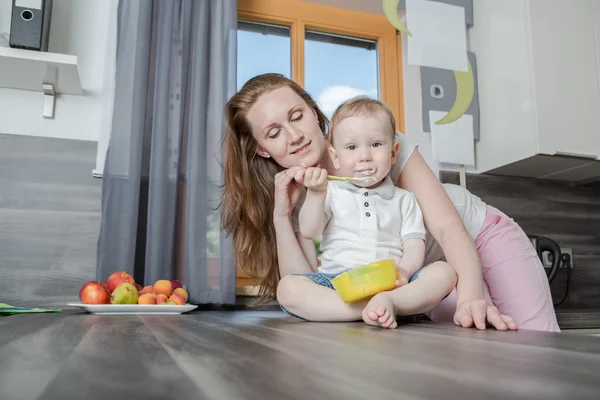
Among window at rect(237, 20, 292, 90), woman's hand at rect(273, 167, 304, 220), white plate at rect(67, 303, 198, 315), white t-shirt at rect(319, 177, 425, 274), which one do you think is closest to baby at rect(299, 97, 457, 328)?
white t-shirt at rect(319, 177, 425, 274)

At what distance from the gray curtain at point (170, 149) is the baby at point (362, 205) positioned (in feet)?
2.97

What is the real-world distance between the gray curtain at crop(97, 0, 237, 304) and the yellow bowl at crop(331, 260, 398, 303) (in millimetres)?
1153

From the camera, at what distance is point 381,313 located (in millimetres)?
834

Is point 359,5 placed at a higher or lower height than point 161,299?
higher

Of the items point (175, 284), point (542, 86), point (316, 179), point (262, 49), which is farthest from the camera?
point (262, 49)

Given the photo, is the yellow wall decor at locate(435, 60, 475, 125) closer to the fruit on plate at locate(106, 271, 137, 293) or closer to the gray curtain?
the gray curtain

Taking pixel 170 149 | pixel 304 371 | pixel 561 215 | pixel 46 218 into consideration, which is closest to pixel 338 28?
pixel 170 149

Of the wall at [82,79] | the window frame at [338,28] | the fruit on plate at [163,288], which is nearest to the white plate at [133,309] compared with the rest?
the fruit on plate at [163,288]

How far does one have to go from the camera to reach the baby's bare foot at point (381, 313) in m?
0.83

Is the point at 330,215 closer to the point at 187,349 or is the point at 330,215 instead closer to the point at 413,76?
the point at 187,349

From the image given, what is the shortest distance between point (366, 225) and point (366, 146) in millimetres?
192

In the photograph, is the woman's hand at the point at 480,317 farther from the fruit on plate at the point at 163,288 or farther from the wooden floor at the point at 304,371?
the fruit on plate at the point at 163,288

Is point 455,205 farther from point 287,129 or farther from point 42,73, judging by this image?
point 42,73

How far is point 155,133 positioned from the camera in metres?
2.08
